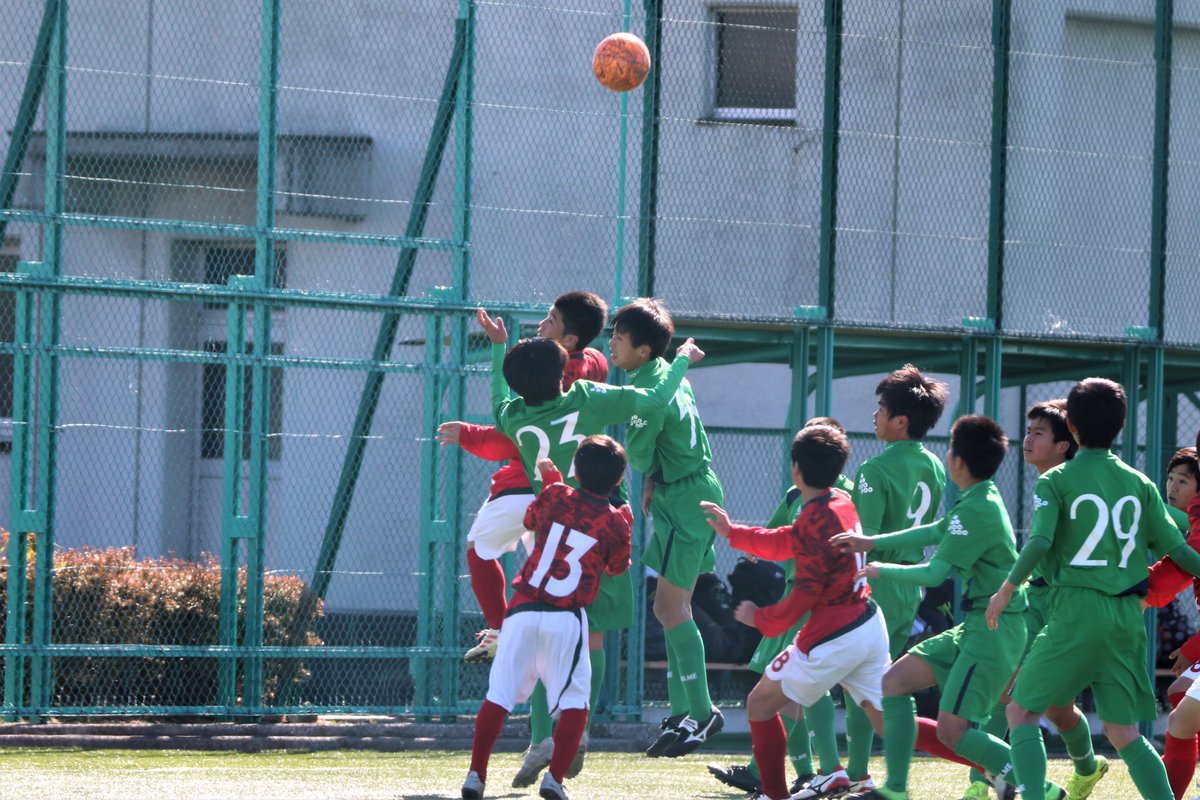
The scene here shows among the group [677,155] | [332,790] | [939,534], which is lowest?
[332,790]

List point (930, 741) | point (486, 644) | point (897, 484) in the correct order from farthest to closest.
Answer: point (486, 644)
point (897, 484)
point (930, 741)

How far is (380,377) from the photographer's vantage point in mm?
10484

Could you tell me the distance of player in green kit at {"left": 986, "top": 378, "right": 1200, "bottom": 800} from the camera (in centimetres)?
647

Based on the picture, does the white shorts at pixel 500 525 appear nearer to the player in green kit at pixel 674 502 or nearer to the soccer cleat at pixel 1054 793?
the player in green kit at pixel 674 502

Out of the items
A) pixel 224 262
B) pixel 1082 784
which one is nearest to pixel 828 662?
pixel 1082 784

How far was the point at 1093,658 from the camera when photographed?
6.47 metres

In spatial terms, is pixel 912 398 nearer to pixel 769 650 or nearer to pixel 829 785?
pixel 769 650

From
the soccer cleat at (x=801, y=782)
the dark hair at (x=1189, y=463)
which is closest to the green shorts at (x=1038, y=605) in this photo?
the dark hair at (x=1189, y=463)

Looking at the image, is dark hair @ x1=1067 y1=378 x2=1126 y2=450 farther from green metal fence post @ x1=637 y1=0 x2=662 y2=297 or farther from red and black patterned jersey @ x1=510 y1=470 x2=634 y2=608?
green metal fence post @ x1=637 y1=0 x2=662 y2=297

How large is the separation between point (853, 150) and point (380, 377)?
126 inches

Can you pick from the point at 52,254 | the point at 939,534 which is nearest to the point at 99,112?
the point at 52,254

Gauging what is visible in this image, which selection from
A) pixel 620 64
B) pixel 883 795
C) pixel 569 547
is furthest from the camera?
pixel 620 64

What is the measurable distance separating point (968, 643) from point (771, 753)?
2.74ft

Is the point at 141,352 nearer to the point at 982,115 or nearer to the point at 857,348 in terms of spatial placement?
the point at 857,348
